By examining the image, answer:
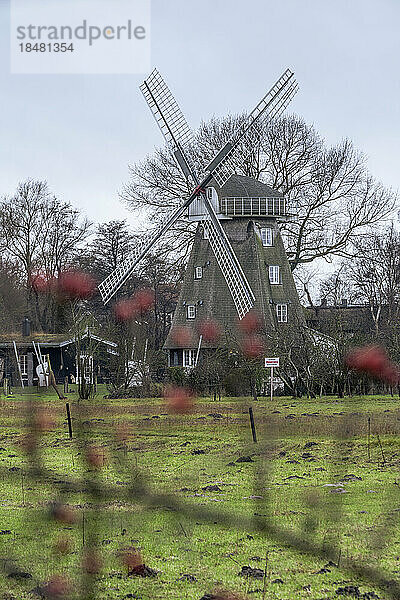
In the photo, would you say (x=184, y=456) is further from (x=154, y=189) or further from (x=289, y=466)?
(x=154, y=189)

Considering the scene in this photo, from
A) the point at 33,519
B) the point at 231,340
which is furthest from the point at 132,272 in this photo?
the point at 33,519

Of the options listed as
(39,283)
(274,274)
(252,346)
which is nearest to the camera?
(39,283)

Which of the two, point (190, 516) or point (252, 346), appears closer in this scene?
point (190, 516)

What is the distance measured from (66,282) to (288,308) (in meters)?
34.7

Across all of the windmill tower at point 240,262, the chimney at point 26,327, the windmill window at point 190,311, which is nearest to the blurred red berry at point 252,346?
the windmill tower at point 240,262

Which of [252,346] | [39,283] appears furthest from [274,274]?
[39,283]

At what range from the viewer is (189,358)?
1395 inches

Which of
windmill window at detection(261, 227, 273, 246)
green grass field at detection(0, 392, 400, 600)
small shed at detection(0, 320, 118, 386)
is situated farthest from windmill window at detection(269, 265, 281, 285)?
small shed at detection(0, 320, 118, 386)

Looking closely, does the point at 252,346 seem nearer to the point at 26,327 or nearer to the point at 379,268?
the point at 26,327

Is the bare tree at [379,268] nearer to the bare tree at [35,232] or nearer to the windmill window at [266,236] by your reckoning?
the windmill window at [266,236]

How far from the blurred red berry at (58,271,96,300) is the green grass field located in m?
0.36

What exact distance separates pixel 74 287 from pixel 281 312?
34.4 meters

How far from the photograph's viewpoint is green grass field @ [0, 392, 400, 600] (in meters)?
3.08

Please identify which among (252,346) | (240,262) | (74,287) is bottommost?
(74,287)
